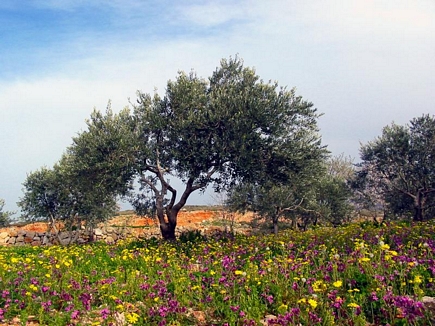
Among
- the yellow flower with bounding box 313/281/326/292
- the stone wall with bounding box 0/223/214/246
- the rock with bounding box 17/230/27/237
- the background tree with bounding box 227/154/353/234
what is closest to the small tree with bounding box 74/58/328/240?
the background tree with bounding box 227/154/353/234

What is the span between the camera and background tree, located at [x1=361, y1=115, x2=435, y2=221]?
33438 millimetres

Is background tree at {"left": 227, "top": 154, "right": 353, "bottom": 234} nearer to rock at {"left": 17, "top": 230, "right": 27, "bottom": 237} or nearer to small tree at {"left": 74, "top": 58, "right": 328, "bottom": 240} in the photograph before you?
small tree at {"left": 74, "top": 58, "right": 328, "bottom": 240}

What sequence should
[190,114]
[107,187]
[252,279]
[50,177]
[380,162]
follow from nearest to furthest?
[252,279] → [190,114] → [107,187] → [50,177] → [380,162]

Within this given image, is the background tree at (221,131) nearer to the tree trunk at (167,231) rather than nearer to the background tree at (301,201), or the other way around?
the tree trunk at (167,231)

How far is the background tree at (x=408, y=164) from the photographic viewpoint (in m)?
33.4

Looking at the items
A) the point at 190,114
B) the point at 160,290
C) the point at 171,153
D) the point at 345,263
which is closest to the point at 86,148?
the point at 171,153

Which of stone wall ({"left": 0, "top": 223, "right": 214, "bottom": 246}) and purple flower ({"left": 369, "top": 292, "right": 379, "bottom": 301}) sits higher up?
purple flower ({"left": 369, "top": 292, "right": 379, "bottom": 301})

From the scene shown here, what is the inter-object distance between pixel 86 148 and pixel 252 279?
15.3 meters

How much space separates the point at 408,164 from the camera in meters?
34.1

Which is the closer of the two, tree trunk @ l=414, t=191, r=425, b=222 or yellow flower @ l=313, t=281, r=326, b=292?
yellow flower @ l=313, t=281, r=326, b=292

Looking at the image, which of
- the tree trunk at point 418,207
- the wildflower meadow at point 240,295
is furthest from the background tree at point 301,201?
the wildflower meadow at point 240,295

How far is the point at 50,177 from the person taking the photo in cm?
3203

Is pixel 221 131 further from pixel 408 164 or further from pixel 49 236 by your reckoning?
pixel 49 236

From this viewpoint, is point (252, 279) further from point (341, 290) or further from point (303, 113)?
point (303, 113)
